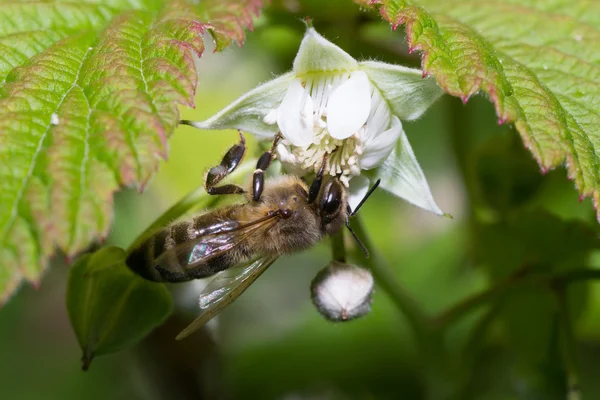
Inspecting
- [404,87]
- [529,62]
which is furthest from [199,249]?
[529,62]

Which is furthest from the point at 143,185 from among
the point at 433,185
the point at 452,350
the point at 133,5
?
the point at 433,185

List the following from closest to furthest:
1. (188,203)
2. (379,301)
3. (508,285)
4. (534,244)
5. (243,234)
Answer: (243,234), (188,203), (508,285), (534,244), (379,301)

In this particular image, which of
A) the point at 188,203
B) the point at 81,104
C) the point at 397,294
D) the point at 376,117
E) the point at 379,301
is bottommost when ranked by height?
the point at 379,301

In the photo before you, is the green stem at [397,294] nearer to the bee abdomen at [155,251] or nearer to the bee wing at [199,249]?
the bee wing at [199,249]

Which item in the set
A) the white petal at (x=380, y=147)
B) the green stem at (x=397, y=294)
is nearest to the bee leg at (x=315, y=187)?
the white petal at (x=380, y=147)

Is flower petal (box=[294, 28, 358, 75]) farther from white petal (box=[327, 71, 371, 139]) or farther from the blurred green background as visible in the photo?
the blurred green background

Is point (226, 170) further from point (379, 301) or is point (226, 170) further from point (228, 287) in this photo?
point (379, 301)
